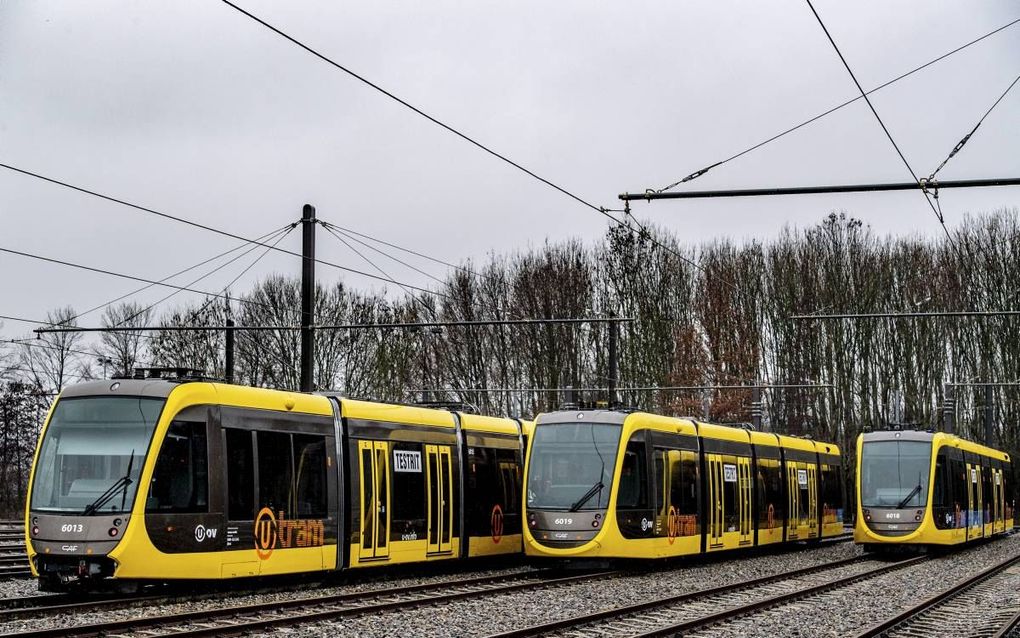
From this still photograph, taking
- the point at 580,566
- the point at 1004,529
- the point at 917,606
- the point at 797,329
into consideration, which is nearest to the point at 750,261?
the point at 797,329

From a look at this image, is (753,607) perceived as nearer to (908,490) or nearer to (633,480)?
(633,480)

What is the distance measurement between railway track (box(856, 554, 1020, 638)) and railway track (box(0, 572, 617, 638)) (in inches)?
222

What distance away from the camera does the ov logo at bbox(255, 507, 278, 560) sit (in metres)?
18.1

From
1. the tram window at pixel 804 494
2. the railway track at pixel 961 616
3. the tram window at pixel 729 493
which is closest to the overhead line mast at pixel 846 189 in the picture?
the railway track at pixel 961 616

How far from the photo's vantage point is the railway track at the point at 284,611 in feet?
43.9

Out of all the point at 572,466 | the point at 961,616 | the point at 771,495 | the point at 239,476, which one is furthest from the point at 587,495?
the point at 771,495

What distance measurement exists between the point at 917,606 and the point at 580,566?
22.6 ft

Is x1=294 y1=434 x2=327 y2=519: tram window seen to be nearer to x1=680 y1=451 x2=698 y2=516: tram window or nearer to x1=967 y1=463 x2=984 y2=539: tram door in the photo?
x1=680 y1=451 x2=698 y2=516: tram window

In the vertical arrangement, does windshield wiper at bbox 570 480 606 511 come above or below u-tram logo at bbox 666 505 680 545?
above

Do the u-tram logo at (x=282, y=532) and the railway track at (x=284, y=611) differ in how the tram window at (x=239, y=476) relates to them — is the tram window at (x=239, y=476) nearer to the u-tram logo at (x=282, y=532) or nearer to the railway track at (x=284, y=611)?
the u-tram logo at (x=282, y=532)

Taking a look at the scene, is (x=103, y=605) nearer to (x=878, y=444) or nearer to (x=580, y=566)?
(x=580, y=566)

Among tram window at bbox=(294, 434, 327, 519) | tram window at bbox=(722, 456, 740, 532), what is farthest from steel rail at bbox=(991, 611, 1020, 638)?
tram window at bbox=(722, 456, 740, 532)

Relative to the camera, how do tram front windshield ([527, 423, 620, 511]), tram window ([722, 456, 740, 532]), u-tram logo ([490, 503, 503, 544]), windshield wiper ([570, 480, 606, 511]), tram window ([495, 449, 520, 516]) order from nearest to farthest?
windshield wiper ([570, 480, 606, 511]), tram front windshield ([527, 423, 620, 511]), u-tram logo ([490, 503, 503, 544]), tram window ([495, 449, 520, 516]), tram window ([722, 456, 740, 532])

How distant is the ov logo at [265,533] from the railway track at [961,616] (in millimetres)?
8056
